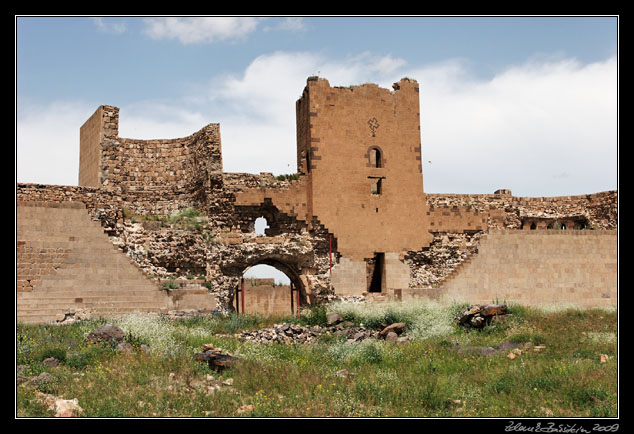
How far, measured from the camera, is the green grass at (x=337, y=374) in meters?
10.2

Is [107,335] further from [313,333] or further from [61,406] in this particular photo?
[313,333]

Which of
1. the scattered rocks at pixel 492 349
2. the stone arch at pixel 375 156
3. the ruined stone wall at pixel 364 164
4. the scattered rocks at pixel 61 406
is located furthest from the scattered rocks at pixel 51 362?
the stone arch at pixel 375 156

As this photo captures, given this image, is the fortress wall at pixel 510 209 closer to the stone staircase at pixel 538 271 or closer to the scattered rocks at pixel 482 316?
the stone staircase at pixel 538 271

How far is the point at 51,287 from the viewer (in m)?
17.3

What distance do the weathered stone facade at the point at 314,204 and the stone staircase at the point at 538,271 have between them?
23.9 inches

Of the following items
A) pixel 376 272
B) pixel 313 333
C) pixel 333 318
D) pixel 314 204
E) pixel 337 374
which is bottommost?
pixel 313 333

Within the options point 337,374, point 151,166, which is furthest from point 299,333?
point 151,166

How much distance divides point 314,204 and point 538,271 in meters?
7.88

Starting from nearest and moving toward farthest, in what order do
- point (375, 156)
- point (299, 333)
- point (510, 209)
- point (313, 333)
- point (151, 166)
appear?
point (299, 333) < point (313, 333) < point (151, 166) < point (375, 156) < point (510, 209)

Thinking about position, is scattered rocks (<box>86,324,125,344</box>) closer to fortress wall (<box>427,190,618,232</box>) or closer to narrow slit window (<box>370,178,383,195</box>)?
narrow slit window (<box>370,178,383,195</box>)

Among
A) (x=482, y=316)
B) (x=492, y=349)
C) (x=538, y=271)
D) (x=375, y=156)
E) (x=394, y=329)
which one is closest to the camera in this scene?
(x=492, y=349)

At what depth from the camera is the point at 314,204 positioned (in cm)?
2252

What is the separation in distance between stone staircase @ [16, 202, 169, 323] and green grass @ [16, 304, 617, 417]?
102 centimetres

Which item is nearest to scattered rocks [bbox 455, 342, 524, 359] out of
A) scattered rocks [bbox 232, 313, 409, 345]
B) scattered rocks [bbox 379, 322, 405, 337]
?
scattered rocks [bbox 232, 313, 409, 345]
